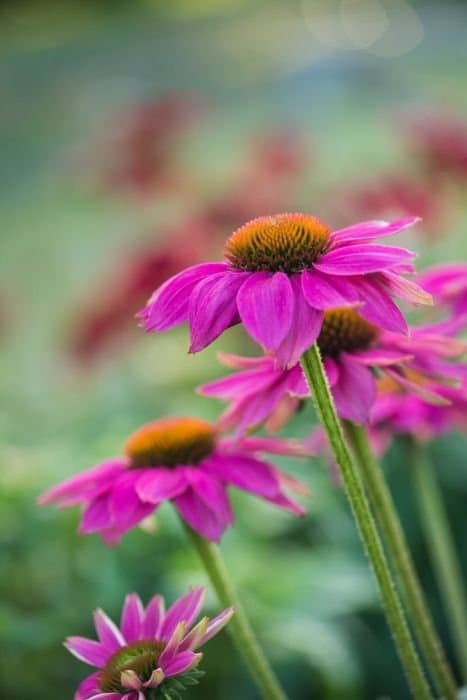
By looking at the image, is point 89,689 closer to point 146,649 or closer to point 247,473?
point 146,649

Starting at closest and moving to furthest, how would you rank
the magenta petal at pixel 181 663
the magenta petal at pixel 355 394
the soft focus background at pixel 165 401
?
1. the magenta petal at pixel 181 663
2. the magenta petal at pixel 355 394
3. the soft focus background at pixel 165 401

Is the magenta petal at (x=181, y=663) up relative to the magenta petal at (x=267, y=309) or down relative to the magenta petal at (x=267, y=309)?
down

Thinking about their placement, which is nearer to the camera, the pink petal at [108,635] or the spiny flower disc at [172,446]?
the pink petal at [108,635]

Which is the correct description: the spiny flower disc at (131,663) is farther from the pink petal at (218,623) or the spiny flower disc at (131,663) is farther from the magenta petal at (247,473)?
the magenta petal at (247,473)

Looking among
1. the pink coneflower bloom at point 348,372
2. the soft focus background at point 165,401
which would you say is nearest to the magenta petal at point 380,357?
the pink coneflower bloom at point 348,372

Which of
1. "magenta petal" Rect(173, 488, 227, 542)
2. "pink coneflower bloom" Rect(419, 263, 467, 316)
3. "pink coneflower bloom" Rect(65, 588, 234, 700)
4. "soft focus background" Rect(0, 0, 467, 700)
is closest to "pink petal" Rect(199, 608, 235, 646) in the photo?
"pink coneflower bloom" Rect(65, 588, 234, 700)

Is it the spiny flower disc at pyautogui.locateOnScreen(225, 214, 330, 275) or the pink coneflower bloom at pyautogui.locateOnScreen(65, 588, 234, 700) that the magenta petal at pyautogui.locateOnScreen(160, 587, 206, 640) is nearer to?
the pink coneflower bloom at pyautogui.locateOnScreen(65, 588, 234, 700)

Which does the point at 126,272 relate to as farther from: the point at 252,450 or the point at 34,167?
the point at 34,167
